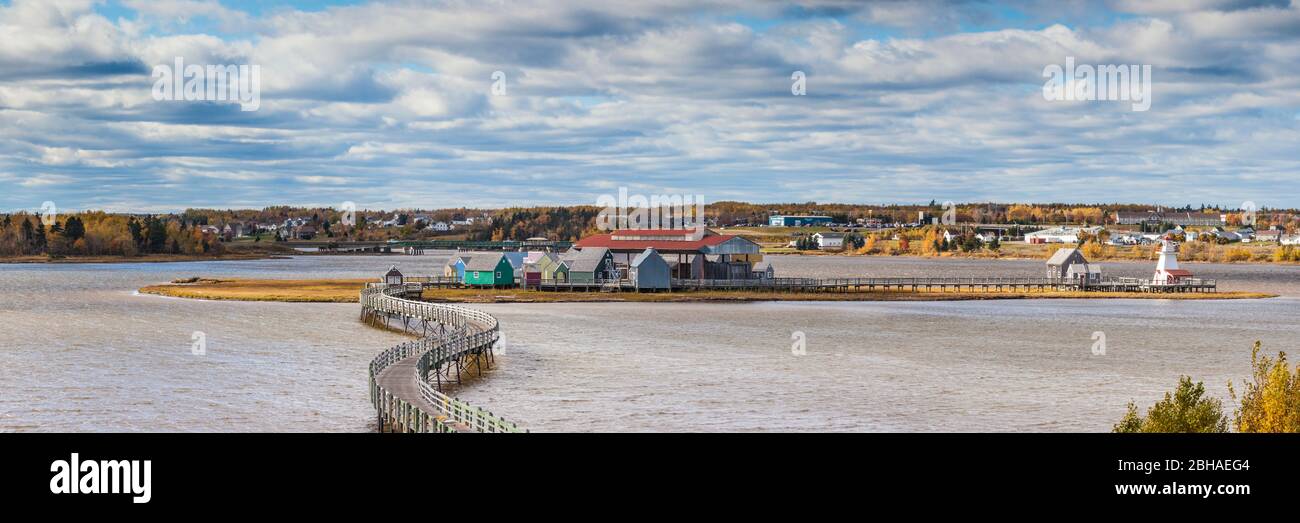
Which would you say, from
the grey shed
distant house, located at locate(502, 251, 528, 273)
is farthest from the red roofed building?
the grey shed

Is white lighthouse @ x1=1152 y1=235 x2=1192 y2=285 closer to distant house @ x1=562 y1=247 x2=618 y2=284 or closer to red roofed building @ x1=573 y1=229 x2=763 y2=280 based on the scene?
red roofed building @ x1=573 y1=229 x2=763 y2=280

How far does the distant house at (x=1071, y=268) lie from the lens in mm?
120250

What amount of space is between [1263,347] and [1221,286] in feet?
258

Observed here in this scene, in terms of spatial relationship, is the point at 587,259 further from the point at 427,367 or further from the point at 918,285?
the point at 427,367

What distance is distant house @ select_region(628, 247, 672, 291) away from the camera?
4077 inches

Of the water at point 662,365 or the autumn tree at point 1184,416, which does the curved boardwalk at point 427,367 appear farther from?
the autumn tree at point 1184,416

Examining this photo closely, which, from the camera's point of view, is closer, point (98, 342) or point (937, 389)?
point (937, 389)

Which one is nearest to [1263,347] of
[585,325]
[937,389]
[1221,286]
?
[937,389]

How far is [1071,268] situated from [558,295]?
52413 mm

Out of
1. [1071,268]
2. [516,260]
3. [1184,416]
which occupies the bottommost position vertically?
[1184,416]

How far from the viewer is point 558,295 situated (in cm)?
10238

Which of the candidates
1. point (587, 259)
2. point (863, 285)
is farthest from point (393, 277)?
point (863, 285)
